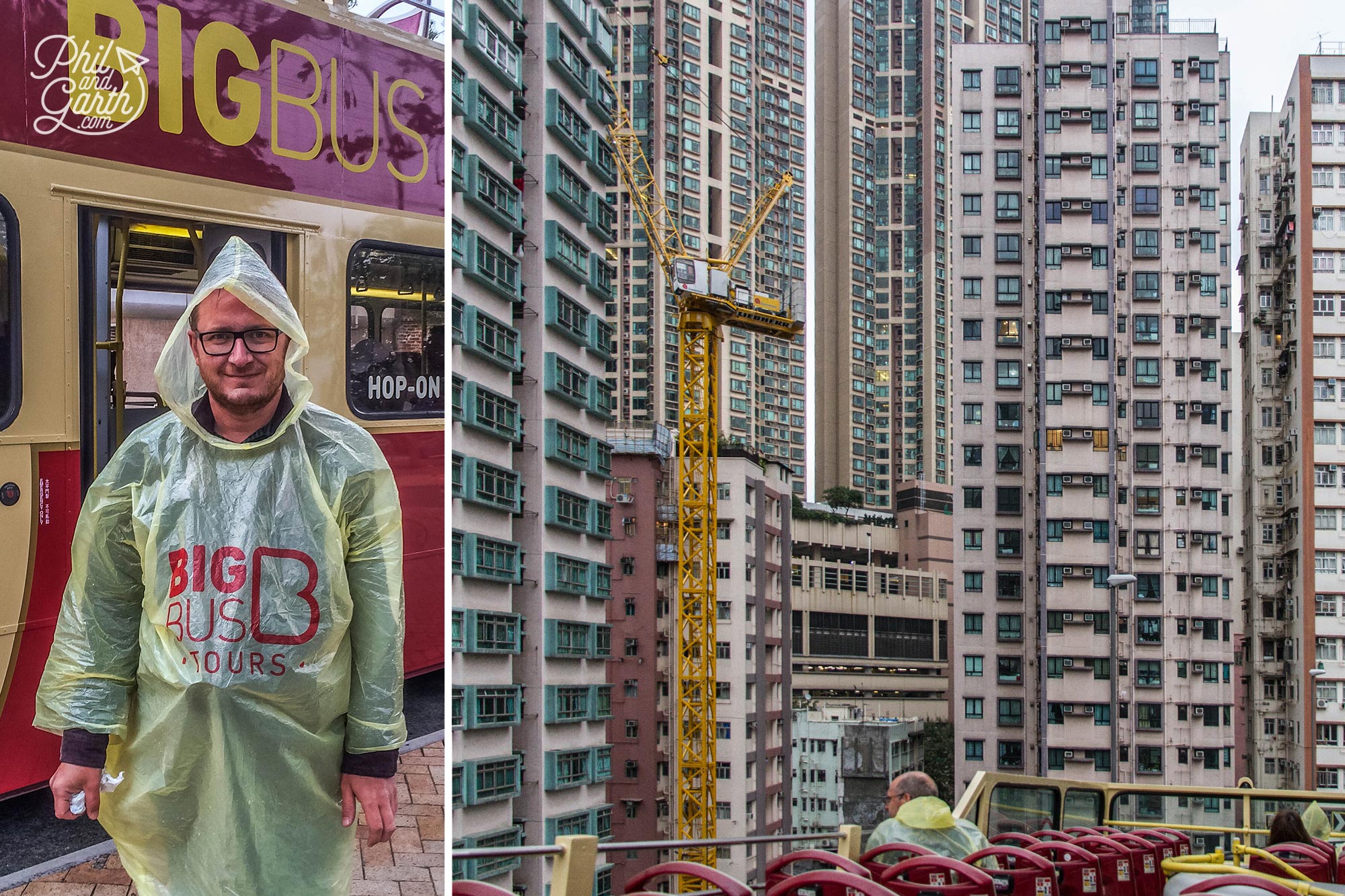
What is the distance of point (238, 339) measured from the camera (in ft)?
16.1

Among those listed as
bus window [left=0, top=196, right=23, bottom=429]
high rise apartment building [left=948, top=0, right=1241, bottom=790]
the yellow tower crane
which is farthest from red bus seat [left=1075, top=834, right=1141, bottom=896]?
the yellow tower crane

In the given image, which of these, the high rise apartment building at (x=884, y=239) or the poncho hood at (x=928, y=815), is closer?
the poncho hood at (x=928, y=815)

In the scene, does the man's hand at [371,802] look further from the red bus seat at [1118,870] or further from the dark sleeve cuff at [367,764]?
the red bus seat at [1118,870]

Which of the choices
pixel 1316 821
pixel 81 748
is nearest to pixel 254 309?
pixel 81 748

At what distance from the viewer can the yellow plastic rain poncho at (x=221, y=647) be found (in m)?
4.75

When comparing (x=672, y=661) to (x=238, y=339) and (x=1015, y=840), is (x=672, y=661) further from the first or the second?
Answer: (x=238, y=339)

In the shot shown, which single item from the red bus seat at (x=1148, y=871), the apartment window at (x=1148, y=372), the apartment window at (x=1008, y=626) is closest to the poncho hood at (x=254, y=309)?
the red bus seat at (x=1148, y=871)

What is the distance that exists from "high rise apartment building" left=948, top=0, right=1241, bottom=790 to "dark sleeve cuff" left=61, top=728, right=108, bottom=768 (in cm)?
4851

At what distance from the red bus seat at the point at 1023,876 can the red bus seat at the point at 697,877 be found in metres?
1.44

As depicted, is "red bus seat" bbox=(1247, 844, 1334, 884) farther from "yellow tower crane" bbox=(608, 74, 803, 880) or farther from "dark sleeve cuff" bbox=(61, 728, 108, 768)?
"yellow tower crane" bbox=(608, 74, 803, 880)

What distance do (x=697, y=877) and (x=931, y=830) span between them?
1.66 metres

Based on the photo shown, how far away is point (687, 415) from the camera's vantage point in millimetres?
61250

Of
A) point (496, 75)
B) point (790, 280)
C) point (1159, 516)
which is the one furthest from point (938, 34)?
point (496, 75)

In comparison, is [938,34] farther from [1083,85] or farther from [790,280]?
[1083,85]
